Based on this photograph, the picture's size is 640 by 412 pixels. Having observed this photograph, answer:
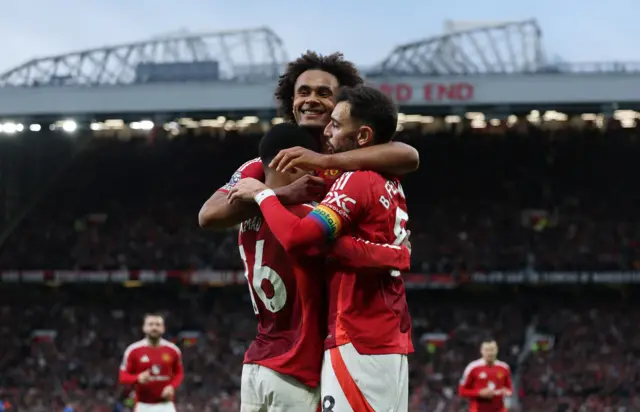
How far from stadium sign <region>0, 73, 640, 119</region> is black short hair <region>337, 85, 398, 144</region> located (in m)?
20.0

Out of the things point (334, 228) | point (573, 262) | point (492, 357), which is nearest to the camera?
point (334, 228)

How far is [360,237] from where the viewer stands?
4.45m

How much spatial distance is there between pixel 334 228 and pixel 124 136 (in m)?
25.8

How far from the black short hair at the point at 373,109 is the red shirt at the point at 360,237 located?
22cm

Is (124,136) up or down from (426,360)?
up

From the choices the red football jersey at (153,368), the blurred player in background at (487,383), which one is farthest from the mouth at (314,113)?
the blurred player in background at (487,383)

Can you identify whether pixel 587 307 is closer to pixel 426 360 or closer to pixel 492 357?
pixel 426 360

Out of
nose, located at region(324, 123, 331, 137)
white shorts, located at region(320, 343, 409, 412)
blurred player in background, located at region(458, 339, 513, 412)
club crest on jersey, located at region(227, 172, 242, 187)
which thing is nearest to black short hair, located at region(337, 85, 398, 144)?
nose, located at region(324, 123, 331, 137)

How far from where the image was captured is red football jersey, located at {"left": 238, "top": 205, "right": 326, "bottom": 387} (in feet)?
15.0

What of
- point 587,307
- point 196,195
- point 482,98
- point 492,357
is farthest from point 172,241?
point 492,357

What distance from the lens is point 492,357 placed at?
14.2m

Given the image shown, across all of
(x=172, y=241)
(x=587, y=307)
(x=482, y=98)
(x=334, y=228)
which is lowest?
(x=334, y=228)

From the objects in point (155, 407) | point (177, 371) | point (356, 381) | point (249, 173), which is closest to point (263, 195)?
point (249, 173)

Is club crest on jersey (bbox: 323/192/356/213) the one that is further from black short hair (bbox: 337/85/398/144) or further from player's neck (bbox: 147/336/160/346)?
player's neck (bbox: 147/336/160/346)
